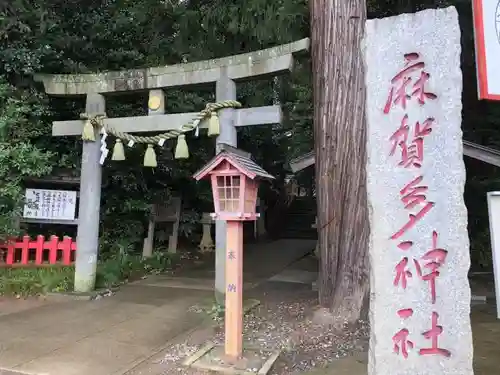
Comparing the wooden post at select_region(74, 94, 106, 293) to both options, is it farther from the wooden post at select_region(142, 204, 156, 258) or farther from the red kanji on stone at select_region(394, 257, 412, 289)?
the red kanji on stone at select_region(394, 257, 412, 289)

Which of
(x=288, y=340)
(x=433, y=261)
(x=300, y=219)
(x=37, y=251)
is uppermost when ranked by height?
(x=300, y=219)

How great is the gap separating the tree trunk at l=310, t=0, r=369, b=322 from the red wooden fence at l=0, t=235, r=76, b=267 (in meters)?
4.57

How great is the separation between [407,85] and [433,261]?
123 centimetres

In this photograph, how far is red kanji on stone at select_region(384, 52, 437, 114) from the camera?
3121 millimetres

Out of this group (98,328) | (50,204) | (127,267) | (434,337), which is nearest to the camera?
(434,337)

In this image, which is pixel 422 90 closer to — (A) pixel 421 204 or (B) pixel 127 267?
(A) pixel 421 204

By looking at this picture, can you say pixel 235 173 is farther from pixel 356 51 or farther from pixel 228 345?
pixel 356 51

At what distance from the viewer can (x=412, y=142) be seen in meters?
3.11

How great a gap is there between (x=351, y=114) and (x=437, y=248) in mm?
2638

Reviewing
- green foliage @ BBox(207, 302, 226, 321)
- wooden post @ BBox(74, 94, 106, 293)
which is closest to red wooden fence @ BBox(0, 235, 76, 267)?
wooden post @ BBox(74, 94, 106, 293)

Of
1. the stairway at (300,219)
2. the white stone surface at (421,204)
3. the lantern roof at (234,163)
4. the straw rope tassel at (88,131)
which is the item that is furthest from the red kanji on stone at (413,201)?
the stairway at (300,219)

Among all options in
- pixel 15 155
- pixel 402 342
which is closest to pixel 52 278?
pixel 15 155

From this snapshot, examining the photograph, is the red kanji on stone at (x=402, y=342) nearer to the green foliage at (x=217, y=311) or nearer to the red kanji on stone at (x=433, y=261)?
the red kanji on stone at (x=433, y=261)

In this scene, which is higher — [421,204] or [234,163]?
[234,163]
